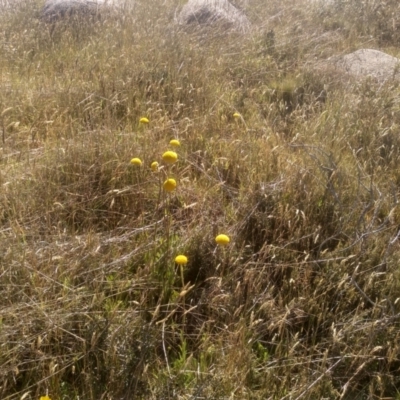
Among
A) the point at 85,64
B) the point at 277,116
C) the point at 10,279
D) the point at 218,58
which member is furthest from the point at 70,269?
the point at 218,58

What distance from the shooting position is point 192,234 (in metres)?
2.43

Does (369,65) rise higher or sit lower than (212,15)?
lower

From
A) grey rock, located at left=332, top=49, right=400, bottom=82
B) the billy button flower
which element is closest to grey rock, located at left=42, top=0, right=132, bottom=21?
grey rock, located at left=332, top=49, right=400, bottom=82

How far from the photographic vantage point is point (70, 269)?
2.12 metres

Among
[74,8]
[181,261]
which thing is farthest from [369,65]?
[181,261]

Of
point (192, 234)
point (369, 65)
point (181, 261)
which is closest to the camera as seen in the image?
point (181, 261)

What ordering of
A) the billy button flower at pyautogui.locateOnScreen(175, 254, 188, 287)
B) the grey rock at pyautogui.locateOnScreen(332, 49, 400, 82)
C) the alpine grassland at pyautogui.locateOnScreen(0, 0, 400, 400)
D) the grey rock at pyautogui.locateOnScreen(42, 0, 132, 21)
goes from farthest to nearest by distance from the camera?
the grey rock at pyautogui.locateOnScreen(42, 0, 132, 21) < the grey rock at pyautogui.locateOnScreen(332, 49, 400, 82) < the billy button flower at pyautogui.locateOnScreen(175, 254, 188, 287) < the alpine grassland at pyautogui.locateOnScreen(0, 0, 400, 400)

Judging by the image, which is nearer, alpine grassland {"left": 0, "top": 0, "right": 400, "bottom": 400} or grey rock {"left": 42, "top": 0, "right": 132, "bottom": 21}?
alpine grassland {"left": 0, "top": 0, "right": 400, "bottom": 400}

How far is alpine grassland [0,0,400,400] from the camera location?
1865 mm

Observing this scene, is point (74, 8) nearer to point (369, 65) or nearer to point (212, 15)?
point (212, 15)

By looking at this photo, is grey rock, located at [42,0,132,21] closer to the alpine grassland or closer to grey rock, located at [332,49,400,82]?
the alpine grassland

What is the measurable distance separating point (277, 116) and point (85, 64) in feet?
5.46

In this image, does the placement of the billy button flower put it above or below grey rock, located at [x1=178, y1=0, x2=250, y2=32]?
below

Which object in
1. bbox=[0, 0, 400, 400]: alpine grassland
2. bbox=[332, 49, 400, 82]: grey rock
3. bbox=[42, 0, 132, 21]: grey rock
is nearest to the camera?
bbox=[0, 0, 400, 400]: alpine grassland
